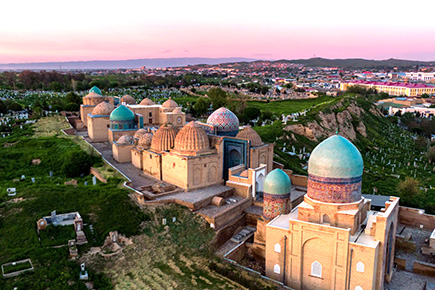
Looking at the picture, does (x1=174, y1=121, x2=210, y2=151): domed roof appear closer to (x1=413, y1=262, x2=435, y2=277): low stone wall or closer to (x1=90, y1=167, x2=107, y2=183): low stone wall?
(x1=90, y1=167, x2=107, y2=183): low stone wall

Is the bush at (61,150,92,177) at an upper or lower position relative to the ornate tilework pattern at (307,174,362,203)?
lower

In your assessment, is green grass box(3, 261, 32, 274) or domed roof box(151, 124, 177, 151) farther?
domed roof box(151, 124, 177, 151)

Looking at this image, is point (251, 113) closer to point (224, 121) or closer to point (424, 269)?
point (224, 121)

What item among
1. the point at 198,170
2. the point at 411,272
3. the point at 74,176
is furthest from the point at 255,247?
the point at 74,176

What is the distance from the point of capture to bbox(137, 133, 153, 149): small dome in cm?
2366

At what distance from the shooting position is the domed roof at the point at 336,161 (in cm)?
1411

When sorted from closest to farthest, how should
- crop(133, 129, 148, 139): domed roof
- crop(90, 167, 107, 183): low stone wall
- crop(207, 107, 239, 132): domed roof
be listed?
crop(90, 167, 107, 183): low stone wall, crop(207, 107, 239, 132): domed roof, crop(133, 129, 148, 139): domed roof

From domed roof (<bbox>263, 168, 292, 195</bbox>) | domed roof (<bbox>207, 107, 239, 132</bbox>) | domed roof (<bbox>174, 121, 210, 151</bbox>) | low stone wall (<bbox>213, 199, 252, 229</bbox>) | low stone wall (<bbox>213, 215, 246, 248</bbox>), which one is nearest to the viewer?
domed roof (<bbox>263, 168, 292, 195</bbox>)

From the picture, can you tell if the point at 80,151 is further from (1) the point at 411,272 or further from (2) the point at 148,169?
(1) the point at 411,272

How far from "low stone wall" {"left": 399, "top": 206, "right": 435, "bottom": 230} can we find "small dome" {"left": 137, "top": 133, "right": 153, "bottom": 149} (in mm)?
15246

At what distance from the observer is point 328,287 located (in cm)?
1456

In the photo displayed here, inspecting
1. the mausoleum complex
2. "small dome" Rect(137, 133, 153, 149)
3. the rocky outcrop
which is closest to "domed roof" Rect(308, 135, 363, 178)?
the mausoleum complex

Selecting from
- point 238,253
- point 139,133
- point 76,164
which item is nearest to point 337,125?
point 139,133

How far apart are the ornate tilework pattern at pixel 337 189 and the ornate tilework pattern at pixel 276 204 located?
2.50 m
